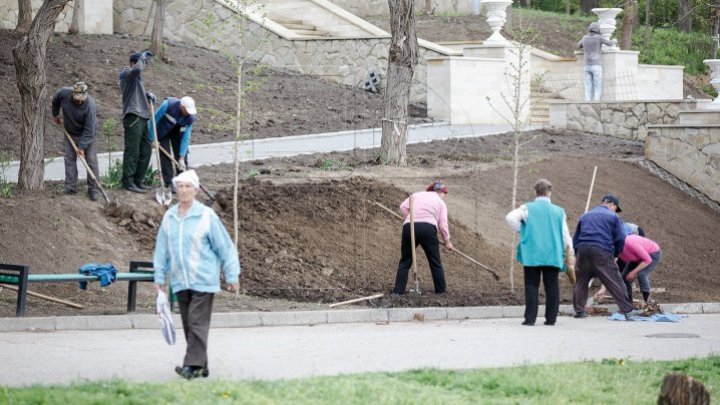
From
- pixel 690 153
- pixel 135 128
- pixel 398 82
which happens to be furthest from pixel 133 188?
pixel 690 153

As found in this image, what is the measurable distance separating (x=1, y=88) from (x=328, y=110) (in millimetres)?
6537

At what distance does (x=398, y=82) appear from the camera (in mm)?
21672

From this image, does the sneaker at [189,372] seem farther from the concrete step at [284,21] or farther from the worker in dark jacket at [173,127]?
the concrete step at [284,21]

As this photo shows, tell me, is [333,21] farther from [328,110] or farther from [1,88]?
[1,88]

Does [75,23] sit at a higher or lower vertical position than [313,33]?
lower

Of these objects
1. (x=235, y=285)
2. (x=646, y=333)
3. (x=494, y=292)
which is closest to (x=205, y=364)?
(x=235, y=285)

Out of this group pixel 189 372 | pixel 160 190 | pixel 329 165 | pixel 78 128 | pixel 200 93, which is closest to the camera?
pixel 189 372

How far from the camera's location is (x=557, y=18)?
4150cm

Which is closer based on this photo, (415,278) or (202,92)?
(415,278)

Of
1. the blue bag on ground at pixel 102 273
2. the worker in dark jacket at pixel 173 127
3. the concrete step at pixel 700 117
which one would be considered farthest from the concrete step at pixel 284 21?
the blue bag on ground at pixel 102 273

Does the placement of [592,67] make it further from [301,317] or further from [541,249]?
[301,317]

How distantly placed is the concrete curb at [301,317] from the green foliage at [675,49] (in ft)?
75.4

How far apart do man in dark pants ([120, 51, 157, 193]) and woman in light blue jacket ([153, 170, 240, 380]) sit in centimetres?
778

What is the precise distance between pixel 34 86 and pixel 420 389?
9.35m
